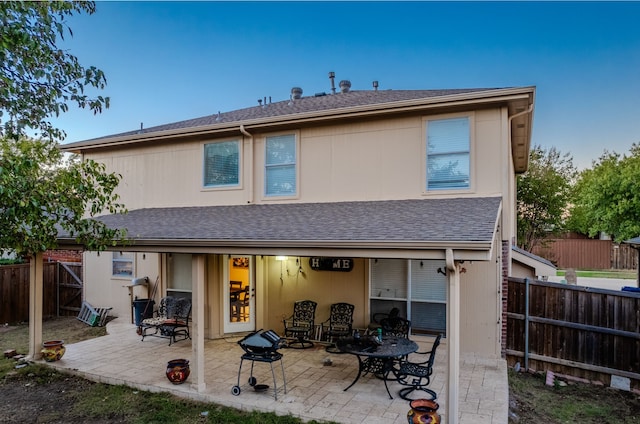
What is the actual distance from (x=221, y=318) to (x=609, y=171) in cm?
2197

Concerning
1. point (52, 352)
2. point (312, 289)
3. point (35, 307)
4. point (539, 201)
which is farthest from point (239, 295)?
point (539, 201)

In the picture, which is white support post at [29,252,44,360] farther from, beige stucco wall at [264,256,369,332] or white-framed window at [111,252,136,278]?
beige stucco wall at [264,256,369,332]

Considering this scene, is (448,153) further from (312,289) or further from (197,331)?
(197,331)

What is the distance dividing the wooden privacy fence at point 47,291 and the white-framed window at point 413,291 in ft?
31.6

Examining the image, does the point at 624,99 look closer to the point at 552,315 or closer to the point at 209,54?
the point at 552,315

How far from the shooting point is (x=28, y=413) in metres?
5.56

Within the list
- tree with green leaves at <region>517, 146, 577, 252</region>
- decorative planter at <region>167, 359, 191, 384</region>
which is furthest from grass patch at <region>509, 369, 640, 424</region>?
tree with green leaves at <region>517, 146, 577, 252</region>

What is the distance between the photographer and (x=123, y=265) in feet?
35.6

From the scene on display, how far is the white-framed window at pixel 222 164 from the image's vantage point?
931 centimetres

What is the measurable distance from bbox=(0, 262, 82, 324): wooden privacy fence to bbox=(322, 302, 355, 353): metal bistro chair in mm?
8571

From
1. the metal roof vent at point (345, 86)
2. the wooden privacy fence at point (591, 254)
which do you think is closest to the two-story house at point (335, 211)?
the metal roof vent at point (345, 86)

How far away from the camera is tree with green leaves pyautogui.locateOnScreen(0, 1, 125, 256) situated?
4496 millimetres

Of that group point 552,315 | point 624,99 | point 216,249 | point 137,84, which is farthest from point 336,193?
point 624,99

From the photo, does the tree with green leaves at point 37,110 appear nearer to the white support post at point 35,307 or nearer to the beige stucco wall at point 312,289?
the white support post at point 35,307
